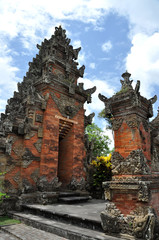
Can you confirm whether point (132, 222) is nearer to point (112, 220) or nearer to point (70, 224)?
point (112, 220)

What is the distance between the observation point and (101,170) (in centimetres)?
1205

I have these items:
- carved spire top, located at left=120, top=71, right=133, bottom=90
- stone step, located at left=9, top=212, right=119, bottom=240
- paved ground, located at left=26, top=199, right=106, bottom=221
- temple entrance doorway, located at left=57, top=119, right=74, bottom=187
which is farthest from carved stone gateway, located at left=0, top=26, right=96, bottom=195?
carved spire top, located at left=120, top=71, right=133, bottom=90

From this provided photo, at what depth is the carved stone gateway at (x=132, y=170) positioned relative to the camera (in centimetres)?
409

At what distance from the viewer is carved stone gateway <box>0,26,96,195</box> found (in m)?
8.88

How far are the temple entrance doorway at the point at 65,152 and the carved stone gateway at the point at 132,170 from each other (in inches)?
233

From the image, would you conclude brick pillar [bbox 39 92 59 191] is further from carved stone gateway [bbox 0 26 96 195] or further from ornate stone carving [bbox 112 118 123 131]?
ornate stone carving [bbox 112 118 123 131]

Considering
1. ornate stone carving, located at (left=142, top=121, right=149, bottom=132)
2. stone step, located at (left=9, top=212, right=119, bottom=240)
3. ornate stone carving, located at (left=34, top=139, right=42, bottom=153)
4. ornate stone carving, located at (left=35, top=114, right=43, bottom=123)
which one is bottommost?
stone step, located at (left=9, top=212, right=119, bottom=240)

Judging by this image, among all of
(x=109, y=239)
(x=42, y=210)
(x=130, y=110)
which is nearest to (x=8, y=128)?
(x=42, y=210)

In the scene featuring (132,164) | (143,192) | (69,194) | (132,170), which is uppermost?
(132,164)

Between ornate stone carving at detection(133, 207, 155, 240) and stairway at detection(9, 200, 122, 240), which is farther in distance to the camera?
stairway at detection(9, 200, 122, 240)

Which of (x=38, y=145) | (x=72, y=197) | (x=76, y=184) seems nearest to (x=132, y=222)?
(x=72, y=197)

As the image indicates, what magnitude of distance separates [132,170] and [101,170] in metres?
7.76

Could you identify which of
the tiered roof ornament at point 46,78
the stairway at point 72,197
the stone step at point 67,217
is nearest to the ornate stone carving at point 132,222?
the stone step at point 67,217

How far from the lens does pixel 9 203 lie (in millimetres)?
8367
